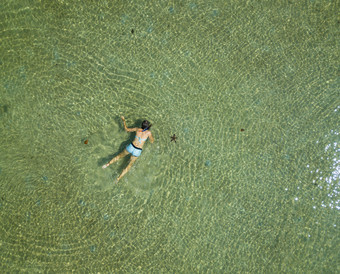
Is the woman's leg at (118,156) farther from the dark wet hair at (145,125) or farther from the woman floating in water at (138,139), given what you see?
the dark wet hair at (145,125)

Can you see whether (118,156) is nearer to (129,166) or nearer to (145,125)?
(129,166)

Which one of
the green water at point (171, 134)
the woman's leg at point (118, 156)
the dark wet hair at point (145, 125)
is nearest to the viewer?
the dark wet hair at point (145, 125)

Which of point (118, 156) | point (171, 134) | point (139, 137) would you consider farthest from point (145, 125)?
point (118, 156)

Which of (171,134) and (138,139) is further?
(171,134)

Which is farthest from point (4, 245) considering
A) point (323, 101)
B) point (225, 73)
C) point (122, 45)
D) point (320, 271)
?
point (323, 101)

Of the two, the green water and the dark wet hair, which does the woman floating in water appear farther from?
the green water

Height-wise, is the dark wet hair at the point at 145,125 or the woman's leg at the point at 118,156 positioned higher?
the dark wet hair at the point at 145,125

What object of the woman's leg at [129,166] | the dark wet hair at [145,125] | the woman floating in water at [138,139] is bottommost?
the woman's leg at [129,166]

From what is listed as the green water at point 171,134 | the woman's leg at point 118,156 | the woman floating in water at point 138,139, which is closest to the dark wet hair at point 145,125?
the woman floating in water at point 138,139
